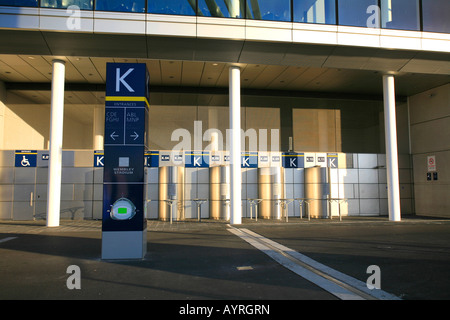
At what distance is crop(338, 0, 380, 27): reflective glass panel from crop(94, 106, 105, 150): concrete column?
1184 cm

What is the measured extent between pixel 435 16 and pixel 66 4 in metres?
14.1

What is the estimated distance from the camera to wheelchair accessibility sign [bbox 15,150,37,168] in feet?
53.2

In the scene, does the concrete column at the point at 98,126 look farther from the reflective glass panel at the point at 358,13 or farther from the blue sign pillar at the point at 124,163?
the reflective glass panel at the point at 358,13

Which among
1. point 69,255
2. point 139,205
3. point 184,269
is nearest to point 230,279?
point 184,269

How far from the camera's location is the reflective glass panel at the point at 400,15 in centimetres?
1372

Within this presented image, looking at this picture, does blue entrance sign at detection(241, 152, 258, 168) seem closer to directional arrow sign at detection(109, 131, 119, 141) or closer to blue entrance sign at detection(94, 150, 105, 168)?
blue entrance sign at detection(94, 150, 105, 168)

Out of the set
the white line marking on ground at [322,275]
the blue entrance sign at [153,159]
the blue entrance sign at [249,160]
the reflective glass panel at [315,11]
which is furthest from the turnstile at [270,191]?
the white line marking on ground at [322,275]

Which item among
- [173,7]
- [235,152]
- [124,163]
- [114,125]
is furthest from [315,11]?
[124,163]

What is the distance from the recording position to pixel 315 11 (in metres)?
13.3

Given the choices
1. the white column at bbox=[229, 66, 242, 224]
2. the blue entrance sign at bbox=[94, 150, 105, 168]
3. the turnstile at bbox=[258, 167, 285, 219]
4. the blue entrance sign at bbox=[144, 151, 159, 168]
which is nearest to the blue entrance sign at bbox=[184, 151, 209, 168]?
the blue entrance sign at bbox=[144, 151, 159, 168]

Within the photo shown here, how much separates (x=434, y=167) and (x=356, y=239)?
34.9ft

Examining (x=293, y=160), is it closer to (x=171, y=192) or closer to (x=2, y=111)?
(x=171, y=192)
